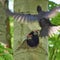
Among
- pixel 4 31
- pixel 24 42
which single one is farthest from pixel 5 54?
pixel 4 31

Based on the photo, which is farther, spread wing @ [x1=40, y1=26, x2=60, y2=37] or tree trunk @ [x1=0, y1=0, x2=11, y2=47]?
tree trunk @ [x1=0, y1=0, x2=11, y2=47]

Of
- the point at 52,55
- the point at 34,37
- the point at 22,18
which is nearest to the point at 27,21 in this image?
the point at 22,18

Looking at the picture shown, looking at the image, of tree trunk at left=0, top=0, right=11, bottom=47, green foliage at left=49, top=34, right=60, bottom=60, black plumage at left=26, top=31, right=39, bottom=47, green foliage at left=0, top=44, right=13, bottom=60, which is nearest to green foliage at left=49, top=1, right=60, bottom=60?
green foliage at left=49, top=34, right=60, bottom=60

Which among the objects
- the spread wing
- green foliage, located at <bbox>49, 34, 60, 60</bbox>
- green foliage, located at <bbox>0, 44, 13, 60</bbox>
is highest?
the spread wing

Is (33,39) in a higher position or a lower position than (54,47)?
higher

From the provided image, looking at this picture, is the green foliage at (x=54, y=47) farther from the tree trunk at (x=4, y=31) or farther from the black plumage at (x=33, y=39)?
the black plumage at (x=33, y=39)

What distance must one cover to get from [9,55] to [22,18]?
523 mm

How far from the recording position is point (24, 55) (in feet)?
4.22

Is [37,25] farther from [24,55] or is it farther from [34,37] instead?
[24,55]

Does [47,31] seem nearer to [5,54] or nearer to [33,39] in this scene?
[33,39]

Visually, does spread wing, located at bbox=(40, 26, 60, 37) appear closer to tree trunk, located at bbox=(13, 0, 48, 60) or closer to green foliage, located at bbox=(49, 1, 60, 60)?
tree trunk, located at bbox=(13, 0, 48, 60)

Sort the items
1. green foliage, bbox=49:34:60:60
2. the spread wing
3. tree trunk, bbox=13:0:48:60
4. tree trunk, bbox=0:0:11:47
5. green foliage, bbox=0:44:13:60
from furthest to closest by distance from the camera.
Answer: green foliage, bbox=49:34:60:60, tree trunk, bbox=0:0:11:47, green foliage, bbox=0:44:13:60, tree trunk, bbox=13:0:48:60, the spread wing

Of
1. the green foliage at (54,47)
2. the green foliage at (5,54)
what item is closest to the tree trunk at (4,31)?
the green foliage at (5,54)

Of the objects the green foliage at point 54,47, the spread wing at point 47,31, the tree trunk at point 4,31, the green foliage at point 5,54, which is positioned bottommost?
the green foliage at point 54,47
